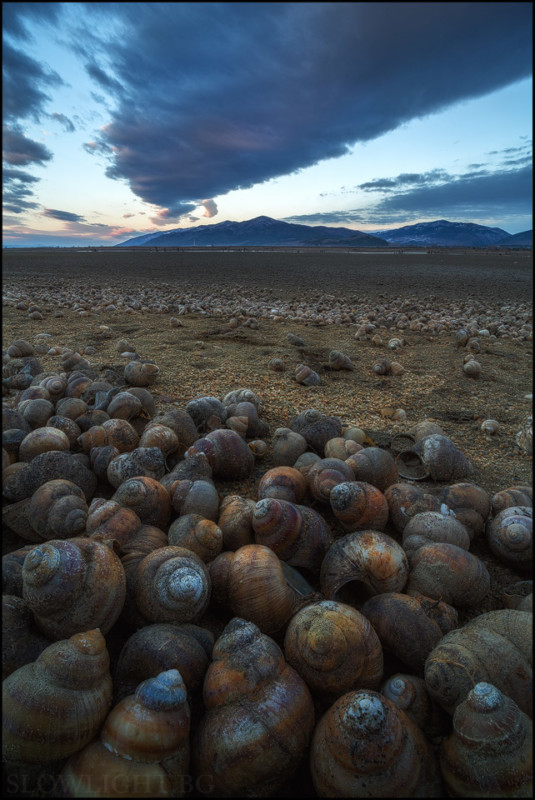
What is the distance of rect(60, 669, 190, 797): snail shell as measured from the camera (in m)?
1.50

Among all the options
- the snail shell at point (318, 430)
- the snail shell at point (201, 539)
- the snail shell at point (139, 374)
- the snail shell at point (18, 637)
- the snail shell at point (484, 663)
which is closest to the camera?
the snail shell at point (484, 663)

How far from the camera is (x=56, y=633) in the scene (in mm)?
2021

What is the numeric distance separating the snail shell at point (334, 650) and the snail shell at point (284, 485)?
44.3 inches

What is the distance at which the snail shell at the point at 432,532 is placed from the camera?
9.10ft

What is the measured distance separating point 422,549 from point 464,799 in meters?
1.24

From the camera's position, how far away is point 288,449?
3969mm

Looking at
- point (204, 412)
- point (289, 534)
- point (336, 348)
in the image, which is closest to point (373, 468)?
point (289, 534)

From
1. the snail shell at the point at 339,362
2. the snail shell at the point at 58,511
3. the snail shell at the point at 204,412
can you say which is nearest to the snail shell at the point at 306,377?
the snail shell at the point at 339,362

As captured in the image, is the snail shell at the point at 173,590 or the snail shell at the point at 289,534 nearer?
the snail shell at the point at 173,590

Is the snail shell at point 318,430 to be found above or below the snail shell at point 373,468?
above

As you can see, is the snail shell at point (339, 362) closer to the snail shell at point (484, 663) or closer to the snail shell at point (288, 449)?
the snail shell at point (288, 449)

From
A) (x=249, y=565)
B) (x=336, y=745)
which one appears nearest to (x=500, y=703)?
(x=336, y=745)

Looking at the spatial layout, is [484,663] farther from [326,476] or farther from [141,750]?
[326,476]

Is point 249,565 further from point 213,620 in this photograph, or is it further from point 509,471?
point 509,471
